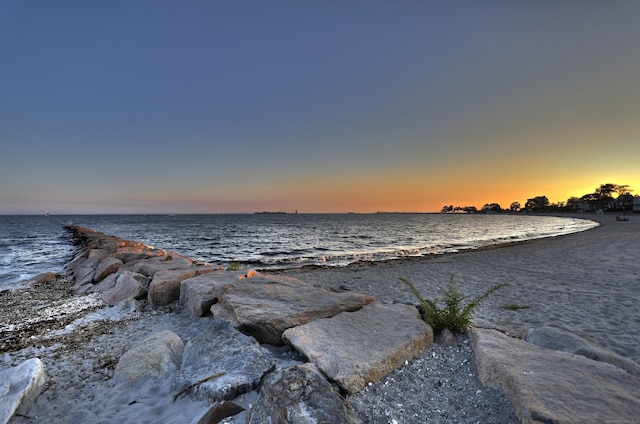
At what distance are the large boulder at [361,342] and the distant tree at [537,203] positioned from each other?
22530cm

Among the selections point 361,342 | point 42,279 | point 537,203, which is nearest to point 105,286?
point 42,279

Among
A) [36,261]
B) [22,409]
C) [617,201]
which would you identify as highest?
[617,201]

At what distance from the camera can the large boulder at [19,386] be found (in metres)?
3.25

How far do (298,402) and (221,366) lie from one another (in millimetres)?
1506

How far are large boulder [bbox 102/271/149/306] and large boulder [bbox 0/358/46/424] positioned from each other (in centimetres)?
382

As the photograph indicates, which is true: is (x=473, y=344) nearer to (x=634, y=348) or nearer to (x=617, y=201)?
(x=634, y=348)

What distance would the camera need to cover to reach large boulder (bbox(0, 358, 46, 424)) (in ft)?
10.7

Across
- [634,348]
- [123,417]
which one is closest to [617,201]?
[634,348]

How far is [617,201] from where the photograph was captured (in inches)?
4624

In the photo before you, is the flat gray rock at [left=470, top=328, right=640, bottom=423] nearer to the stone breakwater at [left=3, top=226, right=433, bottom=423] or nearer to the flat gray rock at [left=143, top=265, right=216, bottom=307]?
the stone breakwater at [left=3, top=226, right=433, bottom=423]

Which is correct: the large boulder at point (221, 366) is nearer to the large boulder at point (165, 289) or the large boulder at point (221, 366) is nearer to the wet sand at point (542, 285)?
the large boulder at point (165, 289)

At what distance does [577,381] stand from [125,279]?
9.80m

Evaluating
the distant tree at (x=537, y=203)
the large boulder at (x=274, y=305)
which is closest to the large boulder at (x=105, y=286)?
the large boulder at (x=274, y=305)

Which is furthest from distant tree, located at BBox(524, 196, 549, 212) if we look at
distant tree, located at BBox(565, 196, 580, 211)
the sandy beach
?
the sandy beach
